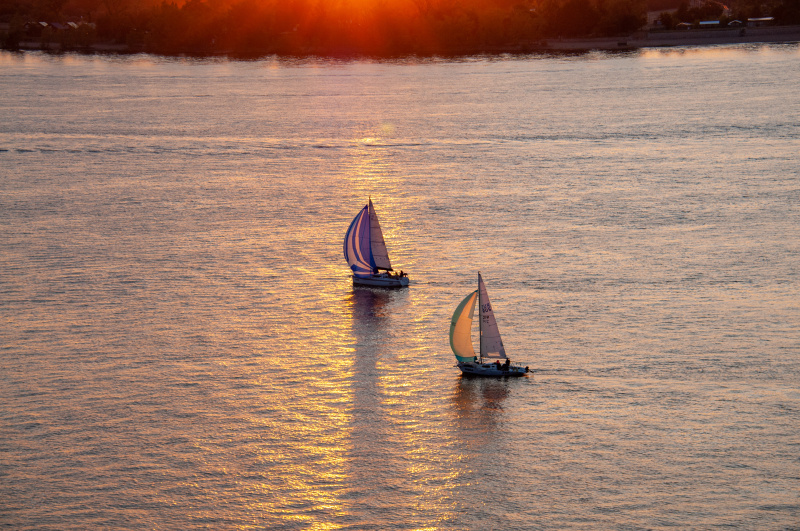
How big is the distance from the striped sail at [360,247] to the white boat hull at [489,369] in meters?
19.8

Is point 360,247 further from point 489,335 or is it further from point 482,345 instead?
point 489,335

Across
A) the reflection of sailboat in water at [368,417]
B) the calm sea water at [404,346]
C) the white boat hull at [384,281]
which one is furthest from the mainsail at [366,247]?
the reflection of sailboat in water at [368,417]

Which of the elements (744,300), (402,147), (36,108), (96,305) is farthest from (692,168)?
(36,108)

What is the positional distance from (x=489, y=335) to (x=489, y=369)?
6.65 ft

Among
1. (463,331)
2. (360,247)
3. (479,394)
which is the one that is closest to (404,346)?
(463,331)

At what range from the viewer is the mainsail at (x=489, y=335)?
60.3 m

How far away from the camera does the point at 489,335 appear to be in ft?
199

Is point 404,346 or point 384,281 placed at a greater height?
point 384,281

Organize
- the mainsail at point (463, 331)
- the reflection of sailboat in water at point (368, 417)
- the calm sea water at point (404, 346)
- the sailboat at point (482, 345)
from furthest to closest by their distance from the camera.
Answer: the sailboat at point (482, 345) → the mainsail at point (463, 331) → the reflection of sailboat in water at point (368, 417) → the calm sea water at point (404, 346)

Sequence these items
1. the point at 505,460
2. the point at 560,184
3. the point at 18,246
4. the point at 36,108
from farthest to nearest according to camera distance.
→ the point at 36,108 → the point at 560,184 → the point at 18,246 → the point at 505,460

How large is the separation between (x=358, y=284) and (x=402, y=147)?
211ft

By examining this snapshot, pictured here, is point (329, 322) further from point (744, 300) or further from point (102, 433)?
point (744, 300)

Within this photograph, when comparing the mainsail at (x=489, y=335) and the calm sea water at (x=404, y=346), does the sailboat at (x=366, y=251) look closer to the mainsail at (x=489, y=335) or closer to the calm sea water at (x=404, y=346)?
the calm sea water at (x=404, y=346)

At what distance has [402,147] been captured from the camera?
140 meters
